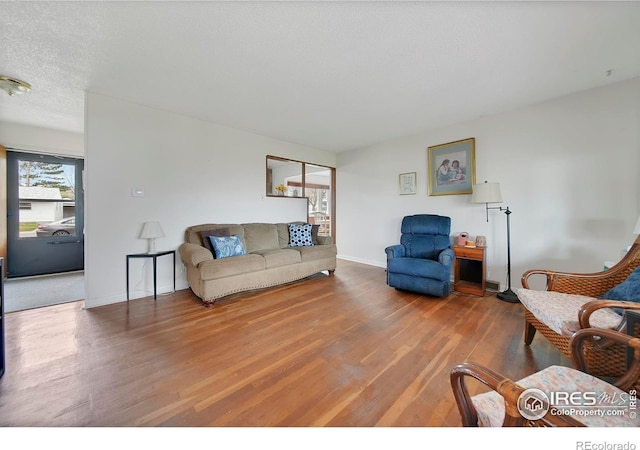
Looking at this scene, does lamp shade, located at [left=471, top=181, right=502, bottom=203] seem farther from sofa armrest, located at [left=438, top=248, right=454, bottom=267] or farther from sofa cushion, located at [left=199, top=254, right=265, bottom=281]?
sofa cushion, located at [left=199, top=254, right=265, bottom=281]

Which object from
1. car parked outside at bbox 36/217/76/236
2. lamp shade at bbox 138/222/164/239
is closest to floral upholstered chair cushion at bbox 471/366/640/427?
lamp shade at bbox 138/222/164/239

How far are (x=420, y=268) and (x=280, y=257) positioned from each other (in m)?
1.92

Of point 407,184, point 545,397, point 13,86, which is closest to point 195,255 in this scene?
point 13,86

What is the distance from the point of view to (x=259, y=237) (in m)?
3.85

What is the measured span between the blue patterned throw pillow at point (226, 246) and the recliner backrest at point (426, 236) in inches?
99.9

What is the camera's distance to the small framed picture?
13.6ft

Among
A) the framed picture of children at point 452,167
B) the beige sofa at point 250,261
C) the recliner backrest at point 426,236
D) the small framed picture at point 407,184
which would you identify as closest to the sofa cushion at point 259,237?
the beige sofa at point 250,261

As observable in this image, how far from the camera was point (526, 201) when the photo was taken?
3.02 metres

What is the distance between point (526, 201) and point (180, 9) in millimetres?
4113

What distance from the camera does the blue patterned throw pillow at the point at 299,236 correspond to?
4.16m

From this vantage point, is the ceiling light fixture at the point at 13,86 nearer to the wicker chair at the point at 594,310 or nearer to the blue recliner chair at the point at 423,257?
the blue recliner chair at the point at 423,257

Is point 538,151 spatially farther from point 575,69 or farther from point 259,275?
point 259,275

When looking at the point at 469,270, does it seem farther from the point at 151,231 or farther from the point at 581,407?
the point at 151,231

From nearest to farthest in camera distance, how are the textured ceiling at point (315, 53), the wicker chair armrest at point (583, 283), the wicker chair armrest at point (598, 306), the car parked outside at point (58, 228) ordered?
the wicker chair armrest at point (598, 306) < the textured ceiling at point (315, 53) < the wicker chair armrest at point (583, 283) < the car parked outside at point (58, 228)
